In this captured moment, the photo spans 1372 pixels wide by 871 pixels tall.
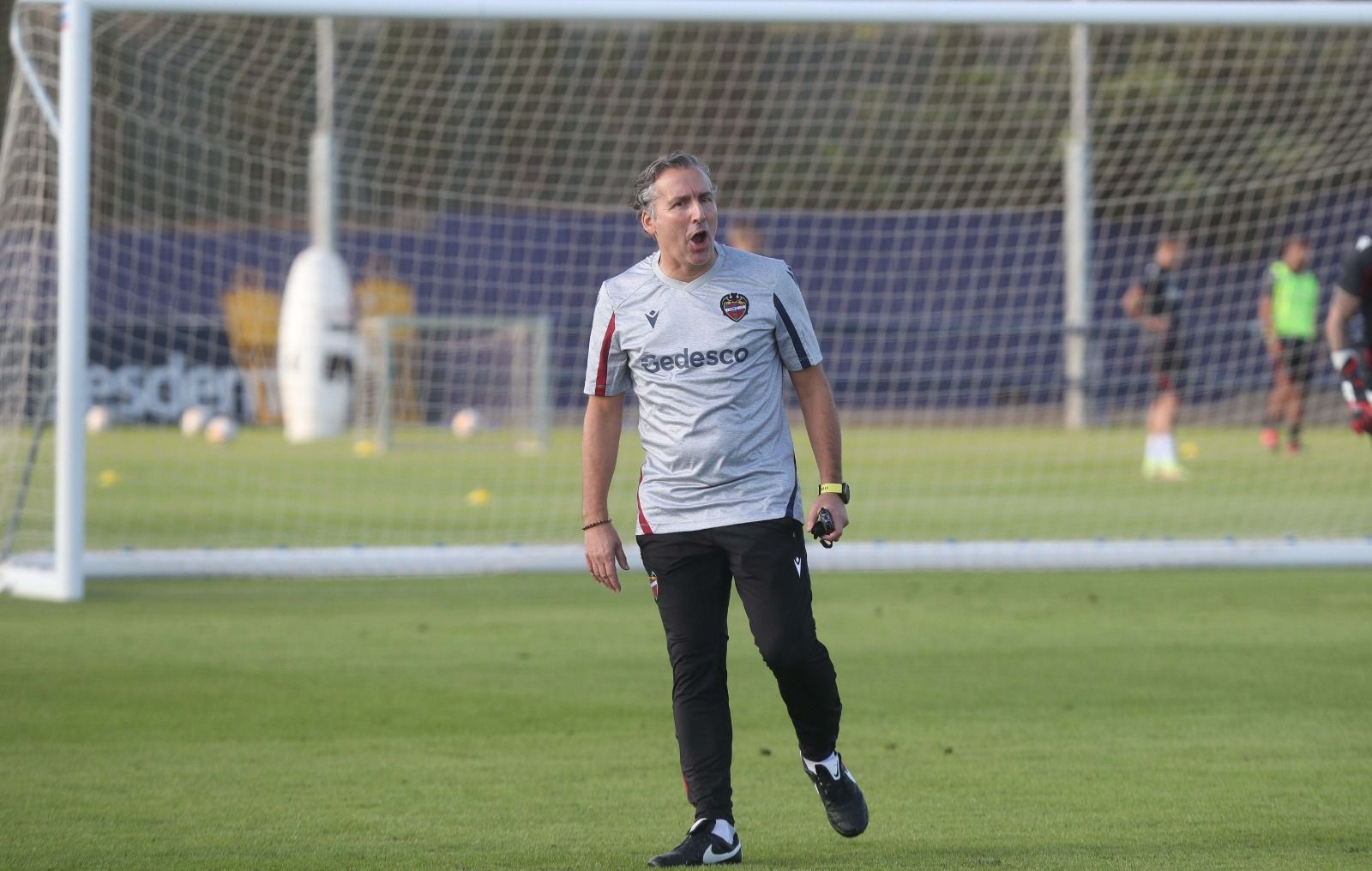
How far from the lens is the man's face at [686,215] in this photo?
4207mm

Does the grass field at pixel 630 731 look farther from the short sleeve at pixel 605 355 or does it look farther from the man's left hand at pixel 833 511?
the short sleeve at pixel 605 355

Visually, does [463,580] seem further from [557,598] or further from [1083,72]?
[1083,72]

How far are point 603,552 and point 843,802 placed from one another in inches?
32.4

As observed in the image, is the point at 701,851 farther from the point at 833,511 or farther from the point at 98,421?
the point at 98,421

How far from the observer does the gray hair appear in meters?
4.27

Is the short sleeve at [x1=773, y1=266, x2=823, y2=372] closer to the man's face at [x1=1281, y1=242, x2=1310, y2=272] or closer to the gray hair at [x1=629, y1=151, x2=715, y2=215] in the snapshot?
the gray hair at [x1=629, y1=151, x2=715, y2=215]

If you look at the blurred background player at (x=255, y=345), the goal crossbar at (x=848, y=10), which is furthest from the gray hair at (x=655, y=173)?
the blurred background player at (x=255, y=345)

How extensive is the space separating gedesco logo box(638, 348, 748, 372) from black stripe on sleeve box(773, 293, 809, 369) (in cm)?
12

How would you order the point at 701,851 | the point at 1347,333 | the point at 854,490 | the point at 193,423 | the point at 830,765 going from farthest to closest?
the point at 193,423, the point at 854,490, the point at 1347,333, the point at 830,765, the point at 701,851

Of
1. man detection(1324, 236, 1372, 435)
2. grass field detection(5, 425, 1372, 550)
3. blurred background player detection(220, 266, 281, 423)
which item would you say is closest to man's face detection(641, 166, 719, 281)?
man detection(1324, 236, 1372, 435)

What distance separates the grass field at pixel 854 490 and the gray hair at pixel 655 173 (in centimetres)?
702

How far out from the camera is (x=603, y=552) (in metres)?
4.41

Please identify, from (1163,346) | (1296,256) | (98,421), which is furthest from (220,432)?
(1296,256)

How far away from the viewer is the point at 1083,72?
46.8ft
